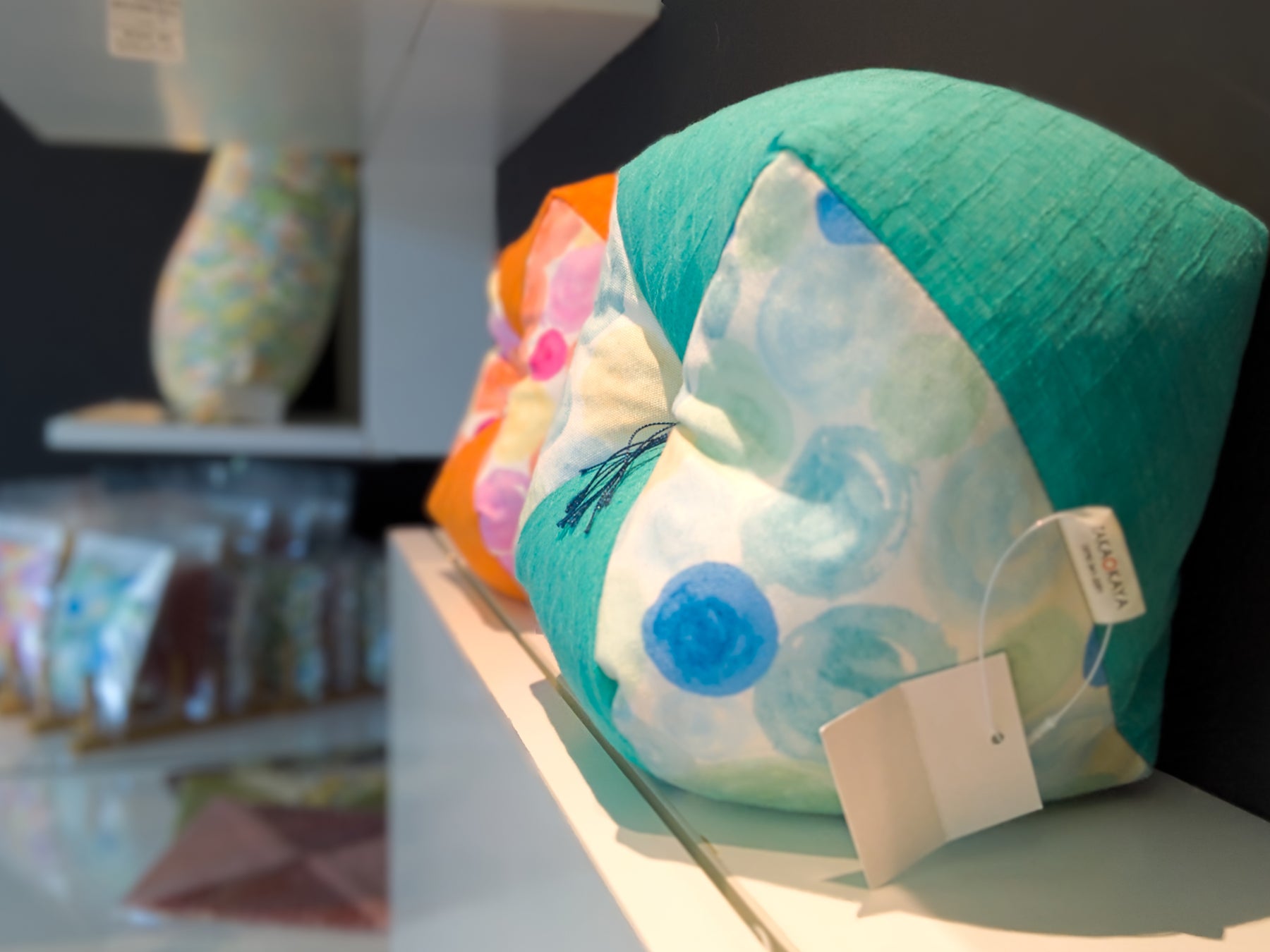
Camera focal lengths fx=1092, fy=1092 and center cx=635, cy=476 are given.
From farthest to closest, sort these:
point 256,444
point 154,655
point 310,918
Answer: point 154,655 → point 256,444 → point 310,918

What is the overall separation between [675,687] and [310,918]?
1090 millimetres

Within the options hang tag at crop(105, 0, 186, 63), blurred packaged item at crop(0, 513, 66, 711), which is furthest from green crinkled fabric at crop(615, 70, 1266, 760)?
blurred packaged item at crop(0, 513, 66, 711)

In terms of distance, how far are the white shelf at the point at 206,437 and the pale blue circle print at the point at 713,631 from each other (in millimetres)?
1172

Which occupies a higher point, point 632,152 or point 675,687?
point 632,152

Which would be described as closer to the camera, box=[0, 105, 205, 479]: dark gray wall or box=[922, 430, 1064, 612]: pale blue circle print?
box=[922, 430, 1064, 612]: pale blue circle print

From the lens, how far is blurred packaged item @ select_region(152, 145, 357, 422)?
140 cm

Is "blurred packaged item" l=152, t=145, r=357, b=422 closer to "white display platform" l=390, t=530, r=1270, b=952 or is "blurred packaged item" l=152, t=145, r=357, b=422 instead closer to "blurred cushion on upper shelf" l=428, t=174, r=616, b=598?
"blurred cushion on upper shelf" l=428, t=174, r=616, b=598

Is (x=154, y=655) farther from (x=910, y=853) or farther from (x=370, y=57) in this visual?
(x=910, y=853)

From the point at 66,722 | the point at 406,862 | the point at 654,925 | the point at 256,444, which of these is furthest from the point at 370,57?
the point at 66,722

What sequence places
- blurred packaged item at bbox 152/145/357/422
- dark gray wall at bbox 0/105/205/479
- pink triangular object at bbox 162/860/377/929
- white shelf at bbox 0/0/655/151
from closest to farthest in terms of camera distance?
white shelf at bbox 0/0/655/151
pink triangular object at bbox 162/860/377/929
blurred packaged item at bbox 152/145/357/422
dark gray wall at bbox 0/105/205/479

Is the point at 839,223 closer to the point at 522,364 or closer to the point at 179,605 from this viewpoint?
the point at 522,364

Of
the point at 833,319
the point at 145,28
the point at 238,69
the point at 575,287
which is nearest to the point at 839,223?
the point at 833,319

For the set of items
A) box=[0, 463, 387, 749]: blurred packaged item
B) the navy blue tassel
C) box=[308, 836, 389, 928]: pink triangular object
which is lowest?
box=[308, 836, 389, 928]: pink triangular object

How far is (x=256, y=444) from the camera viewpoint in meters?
1.44
